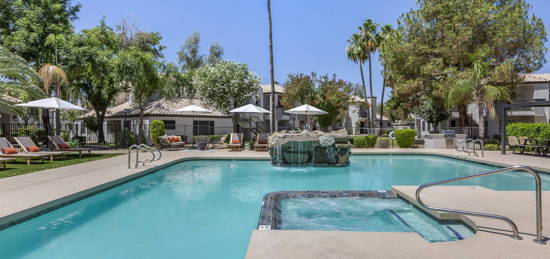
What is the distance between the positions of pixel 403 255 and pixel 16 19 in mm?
25277

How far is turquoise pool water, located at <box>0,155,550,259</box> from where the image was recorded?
14.4 ft

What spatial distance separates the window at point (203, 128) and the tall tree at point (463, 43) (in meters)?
17.2

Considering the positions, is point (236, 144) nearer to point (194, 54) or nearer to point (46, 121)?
point (46, 121)

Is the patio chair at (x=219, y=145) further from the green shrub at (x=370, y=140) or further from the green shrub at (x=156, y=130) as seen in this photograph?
the green shrub at (x=370, y=140)

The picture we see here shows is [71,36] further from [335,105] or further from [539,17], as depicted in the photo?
[539,17]

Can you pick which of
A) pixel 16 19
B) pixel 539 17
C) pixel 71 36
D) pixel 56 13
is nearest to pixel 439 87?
pixel 539 17

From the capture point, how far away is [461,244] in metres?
3.27

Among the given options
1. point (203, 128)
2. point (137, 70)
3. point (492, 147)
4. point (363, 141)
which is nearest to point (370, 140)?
point (363, 141)

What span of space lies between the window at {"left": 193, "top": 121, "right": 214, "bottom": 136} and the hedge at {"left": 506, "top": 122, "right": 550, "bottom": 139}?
912 inches

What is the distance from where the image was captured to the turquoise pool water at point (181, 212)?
4395 millimetres

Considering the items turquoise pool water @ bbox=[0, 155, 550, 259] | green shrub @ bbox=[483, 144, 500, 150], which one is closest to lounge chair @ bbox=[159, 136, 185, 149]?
turquoise pool water @ bbox=[0, 155, 550, 259]

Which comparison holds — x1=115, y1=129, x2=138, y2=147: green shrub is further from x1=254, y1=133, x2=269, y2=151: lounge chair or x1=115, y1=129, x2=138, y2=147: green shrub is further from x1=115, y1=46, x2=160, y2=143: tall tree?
x1=254, y1=133, x2=269, y2=151: lounge chair

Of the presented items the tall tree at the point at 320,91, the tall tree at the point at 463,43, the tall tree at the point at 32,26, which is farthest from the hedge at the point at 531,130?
the tall tree at the point at 32,26

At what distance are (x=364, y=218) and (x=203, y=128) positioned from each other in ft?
80.7
